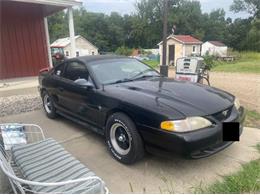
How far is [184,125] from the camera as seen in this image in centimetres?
285

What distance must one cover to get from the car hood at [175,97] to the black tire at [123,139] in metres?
0.28

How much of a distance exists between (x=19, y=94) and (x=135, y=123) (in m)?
5.52

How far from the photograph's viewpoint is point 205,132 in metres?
2.90

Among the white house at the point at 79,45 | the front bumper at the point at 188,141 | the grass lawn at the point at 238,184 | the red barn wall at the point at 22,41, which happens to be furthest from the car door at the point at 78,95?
the white house at the point at 79,45

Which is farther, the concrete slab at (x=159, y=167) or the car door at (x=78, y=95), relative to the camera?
the car door at (x=78, y=95)

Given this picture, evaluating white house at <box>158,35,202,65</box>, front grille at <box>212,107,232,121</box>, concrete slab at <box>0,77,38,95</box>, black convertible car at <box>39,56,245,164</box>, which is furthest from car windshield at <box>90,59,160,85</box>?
white house at <box>158,35,202,65</box>

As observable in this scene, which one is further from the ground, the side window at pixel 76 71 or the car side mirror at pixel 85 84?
the side window at pixel 76 71

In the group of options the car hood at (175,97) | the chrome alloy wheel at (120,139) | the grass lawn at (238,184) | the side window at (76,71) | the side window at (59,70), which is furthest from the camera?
the side window at (59,70)

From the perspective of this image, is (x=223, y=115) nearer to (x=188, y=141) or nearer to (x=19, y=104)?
(x=188, y=141)

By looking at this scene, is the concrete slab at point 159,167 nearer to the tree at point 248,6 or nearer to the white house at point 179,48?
the white house at point 179,48

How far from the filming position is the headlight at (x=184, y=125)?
285cm

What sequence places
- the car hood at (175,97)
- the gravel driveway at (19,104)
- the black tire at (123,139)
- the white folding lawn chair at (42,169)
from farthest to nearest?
the gravel driveway at (19,104) → the black tire at (123,139) → the car hood at (175,97) → the white folding lawn chair at (42,169)

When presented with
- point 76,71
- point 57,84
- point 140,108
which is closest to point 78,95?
point 76,71

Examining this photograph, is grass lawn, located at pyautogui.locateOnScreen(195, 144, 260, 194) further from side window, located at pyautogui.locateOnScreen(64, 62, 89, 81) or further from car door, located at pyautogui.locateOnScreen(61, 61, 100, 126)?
side window, located at pyautogui.locateOnScreen(64, 62, 89, 81)
